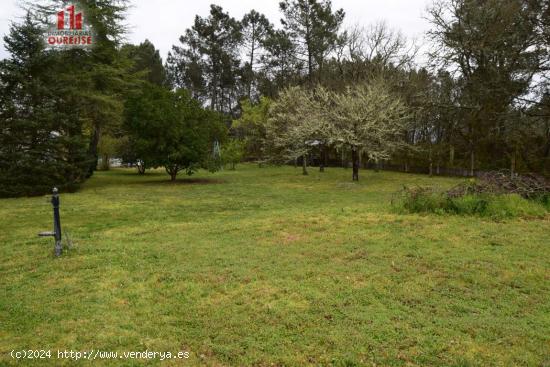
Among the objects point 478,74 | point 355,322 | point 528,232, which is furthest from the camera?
point 478,74

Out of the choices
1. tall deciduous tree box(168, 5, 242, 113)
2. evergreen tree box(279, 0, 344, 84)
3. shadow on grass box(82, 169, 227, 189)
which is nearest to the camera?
shadow on grass box(82, 169, 227, 189)

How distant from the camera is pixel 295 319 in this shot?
3510 mm

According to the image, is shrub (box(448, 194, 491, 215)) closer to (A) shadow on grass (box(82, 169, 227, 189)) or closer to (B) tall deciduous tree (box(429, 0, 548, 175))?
(B) tall deciduous tree (box(429, 0, 548, 175))

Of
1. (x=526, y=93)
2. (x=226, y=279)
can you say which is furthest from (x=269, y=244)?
(x=526, y=93)

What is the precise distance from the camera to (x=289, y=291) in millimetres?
4188

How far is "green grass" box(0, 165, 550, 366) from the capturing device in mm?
3039

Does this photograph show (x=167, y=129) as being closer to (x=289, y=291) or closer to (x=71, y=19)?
(x=71, y=19)

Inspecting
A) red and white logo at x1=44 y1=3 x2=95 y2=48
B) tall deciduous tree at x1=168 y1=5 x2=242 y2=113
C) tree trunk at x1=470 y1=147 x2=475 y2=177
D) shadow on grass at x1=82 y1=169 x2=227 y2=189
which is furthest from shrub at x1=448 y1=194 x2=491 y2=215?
tall deciduous tree at x1=168 y1=5 x2=242 y2=113

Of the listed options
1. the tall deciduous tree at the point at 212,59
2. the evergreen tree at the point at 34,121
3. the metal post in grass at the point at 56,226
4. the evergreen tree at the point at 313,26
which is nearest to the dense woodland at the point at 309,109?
the evergreen tree at the point at 34,121

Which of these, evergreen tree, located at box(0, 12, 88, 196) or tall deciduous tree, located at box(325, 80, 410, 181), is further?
tall deciduous tree, located at box(325, 80, 410, 181)

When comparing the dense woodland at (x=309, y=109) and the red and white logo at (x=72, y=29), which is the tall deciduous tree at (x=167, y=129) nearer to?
the dense woodland at (x=309, y=109)

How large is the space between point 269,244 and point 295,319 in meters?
2.72

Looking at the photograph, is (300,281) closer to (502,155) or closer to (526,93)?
(526,93)

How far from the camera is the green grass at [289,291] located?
9.97ft
